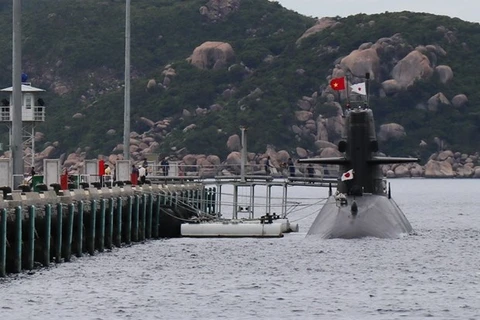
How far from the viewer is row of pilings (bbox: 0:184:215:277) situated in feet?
160

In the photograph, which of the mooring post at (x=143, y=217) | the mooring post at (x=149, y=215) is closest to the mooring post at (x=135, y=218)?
the mooring post at (x=143, y=217)

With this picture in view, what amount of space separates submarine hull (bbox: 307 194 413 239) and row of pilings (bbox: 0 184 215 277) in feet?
31.1

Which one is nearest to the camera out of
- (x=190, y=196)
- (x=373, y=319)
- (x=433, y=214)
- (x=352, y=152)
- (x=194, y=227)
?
(x=373, y=319)

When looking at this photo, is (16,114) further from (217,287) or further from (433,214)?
(433,214)

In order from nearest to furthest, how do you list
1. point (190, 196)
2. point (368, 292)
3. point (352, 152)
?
point (368, 292)
point (352, 152)
point (190, 196)

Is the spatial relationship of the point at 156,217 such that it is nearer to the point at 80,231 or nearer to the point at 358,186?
the point at 358,186

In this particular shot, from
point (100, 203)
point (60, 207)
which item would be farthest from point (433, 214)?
point (60, 207)

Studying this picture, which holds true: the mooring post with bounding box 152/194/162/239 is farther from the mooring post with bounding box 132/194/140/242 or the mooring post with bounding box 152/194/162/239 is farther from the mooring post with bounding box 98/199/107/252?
the mooring post with bounding box 98/199/107/252

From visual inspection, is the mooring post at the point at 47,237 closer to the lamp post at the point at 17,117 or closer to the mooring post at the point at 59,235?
the mooring post at the point at 59,235

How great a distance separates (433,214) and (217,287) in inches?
2830

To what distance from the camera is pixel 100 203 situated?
62562 mm

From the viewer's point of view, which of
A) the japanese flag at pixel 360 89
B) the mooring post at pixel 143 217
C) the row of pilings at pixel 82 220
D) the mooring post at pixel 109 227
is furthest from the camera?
the mooring post at pixel 143 217

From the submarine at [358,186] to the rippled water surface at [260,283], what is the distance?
81 centimetres

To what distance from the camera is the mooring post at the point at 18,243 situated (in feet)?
159
